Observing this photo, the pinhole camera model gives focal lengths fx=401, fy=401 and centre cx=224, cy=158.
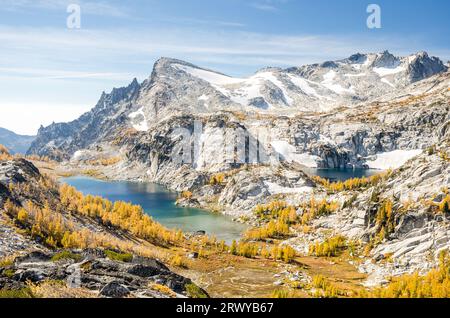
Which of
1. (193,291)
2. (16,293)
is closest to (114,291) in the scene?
(16,293)

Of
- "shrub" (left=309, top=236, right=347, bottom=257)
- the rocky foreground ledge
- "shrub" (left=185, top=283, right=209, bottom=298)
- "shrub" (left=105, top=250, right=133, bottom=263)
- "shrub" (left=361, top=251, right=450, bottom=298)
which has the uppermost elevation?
the rocky foreground ledge

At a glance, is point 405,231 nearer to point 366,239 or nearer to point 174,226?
point 366,239

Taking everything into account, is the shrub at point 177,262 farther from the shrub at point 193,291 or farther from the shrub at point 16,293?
the shrub at point 16,293

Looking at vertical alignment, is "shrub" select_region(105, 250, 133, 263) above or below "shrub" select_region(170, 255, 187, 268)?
above

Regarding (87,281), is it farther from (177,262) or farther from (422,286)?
(422,286)

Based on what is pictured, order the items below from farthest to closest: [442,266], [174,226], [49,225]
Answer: [174,226] → [49,225] → [442,266]

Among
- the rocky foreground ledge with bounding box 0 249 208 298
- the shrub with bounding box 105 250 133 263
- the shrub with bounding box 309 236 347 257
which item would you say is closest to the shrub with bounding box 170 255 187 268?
the shrub with bounding box 105 250 133 263

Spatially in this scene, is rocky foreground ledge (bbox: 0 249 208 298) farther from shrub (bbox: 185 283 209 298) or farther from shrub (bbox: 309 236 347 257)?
shrub (bbox: 309 236 347 257)
